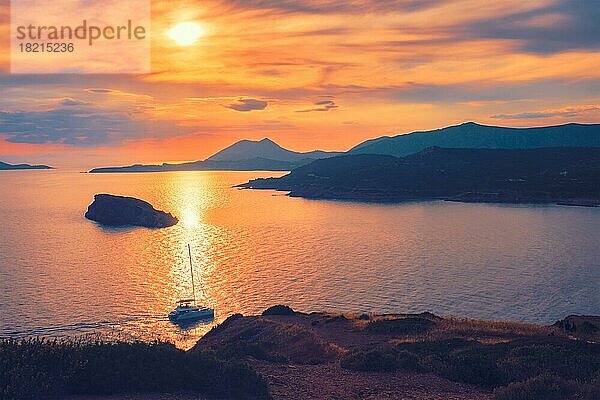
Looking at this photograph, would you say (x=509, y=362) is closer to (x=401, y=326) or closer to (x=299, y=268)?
(x=401, y=326)

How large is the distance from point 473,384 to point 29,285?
193 feet

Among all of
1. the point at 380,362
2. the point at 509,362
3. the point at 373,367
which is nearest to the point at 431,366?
the point at 380,362

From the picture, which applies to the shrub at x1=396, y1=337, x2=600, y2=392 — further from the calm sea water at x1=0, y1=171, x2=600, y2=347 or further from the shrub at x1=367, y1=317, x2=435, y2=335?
the calm sea water at x1=0, y1=171, x2=600, y2=347

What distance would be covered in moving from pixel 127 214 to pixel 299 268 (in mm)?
67650

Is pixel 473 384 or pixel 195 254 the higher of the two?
pixel 473 384

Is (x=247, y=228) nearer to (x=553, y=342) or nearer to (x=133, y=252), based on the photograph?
(x=133, y=252)

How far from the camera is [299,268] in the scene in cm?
7325

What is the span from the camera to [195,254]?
3408 inches

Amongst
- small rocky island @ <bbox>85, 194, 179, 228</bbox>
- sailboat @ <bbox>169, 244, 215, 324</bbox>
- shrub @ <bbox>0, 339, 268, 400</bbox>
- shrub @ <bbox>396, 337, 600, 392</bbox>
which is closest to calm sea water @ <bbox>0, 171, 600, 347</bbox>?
sailboat @ <bbox>169, 244, 215, 324</bbox>

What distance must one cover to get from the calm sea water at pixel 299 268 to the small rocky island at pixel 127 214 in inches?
135

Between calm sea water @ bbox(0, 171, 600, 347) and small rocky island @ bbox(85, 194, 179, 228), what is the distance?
343 cm

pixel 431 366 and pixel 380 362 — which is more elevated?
pixel 380 362

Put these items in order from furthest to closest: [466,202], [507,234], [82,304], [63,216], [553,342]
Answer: [466,202], [63,216], [507,234], [82,304], [553,342]

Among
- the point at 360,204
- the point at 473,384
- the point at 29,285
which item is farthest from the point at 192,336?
the point at 360,204
